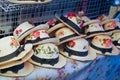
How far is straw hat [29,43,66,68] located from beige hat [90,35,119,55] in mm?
292

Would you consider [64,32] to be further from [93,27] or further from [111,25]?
[111,25]

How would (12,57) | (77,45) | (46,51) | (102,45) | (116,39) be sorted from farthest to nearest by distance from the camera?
(116,39) < (102,45) < (77,45) < (46,51) < (12,57)

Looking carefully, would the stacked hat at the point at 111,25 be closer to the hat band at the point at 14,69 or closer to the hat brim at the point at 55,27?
the hat brim at the point at 55,27

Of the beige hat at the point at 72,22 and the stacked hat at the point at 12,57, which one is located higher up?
the beige hat at the point at 72,22

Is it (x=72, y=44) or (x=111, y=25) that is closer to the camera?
(x=72, y=44)

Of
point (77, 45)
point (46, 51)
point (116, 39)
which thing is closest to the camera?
point (46, 51)

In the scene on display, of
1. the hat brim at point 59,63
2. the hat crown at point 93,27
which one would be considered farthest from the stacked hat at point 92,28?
the hat brim at point 59,63

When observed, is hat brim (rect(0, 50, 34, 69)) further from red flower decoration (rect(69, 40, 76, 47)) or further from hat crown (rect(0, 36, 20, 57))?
red flower decoration (rect(69, 40, 76, 47))

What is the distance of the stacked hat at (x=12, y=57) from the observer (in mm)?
927

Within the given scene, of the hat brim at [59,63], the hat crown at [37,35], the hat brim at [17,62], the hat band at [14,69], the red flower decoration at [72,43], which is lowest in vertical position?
the hat brim at [59,63]

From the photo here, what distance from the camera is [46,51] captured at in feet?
3.46

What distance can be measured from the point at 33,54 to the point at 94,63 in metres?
0.35

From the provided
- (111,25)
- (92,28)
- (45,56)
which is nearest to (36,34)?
(45,56)

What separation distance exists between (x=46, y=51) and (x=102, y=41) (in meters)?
0.38
